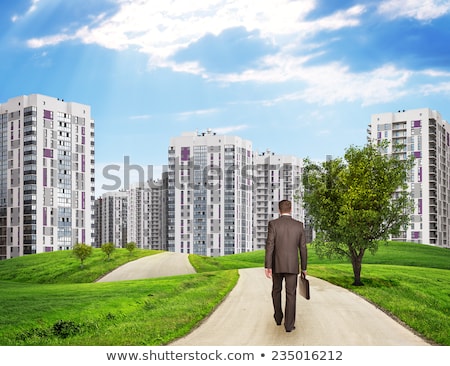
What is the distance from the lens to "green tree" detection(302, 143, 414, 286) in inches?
740

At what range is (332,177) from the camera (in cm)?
1973

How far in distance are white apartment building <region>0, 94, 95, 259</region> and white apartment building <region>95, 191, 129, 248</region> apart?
0.59 metres

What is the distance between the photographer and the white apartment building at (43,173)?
1983 centimetres

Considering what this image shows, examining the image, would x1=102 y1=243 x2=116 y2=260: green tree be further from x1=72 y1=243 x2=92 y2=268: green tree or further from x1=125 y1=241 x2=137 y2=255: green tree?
x1=72 y1=243 x2=92 y2=268: green tree

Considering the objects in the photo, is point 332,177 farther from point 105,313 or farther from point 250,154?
point 105,313

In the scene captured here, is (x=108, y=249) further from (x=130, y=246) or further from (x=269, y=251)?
(x=269, y=251)

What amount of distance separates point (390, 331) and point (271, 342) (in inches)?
99.9

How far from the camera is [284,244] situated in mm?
10555

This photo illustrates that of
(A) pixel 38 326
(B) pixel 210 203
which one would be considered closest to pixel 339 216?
(B) pixel 210 203

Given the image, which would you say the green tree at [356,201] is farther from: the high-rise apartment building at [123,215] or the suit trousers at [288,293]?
the suit trousers at [288,293]

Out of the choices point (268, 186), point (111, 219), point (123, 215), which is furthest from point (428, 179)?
point (111, 219)

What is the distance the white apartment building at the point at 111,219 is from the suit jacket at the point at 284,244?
14896 mm

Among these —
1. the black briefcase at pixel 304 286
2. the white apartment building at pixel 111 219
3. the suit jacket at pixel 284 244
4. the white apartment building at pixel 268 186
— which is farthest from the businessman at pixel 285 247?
the white apartment building at pixel 268 186

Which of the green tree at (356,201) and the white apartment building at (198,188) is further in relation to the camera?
the white apartment building at (198,188)
